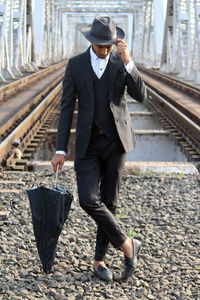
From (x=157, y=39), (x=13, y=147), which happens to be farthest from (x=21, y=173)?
(x=157, y=39)

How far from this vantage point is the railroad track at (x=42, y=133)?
6176 millimetres

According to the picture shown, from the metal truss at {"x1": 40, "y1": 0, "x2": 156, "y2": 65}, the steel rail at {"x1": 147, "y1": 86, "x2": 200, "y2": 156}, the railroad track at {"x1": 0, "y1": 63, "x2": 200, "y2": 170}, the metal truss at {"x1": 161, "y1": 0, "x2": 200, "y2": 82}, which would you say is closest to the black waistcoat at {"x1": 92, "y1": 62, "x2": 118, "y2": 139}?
the railroad track at {"x1": 0, "y1": 63, "x2": 200, "y2": 170}

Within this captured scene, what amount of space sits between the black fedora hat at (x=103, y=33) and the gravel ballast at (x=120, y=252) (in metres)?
1.59

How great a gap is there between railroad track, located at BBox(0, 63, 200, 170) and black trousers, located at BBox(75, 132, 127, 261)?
3026 millimetres

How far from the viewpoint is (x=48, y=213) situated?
282cm

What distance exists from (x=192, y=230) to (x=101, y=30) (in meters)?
2.00

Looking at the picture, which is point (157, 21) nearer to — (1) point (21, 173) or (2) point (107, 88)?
(1) point (21, 173)

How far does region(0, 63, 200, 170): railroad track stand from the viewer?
20.3ft

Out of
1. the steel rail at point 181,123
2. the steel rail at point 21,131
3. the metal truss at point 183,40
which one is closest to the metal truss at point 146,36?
the metal truss at point 183,40

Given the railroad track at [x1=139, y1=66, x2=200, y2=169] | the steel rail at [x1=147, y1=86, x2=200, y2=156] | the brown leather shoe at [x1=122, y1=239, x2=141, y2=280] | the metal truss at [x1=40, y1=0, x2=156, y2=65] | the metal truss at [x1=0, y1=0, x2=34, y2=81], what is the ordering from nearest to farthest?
the brown leather shoe at [x1=122, y1=239, x2=141, y2=280]
the railroad track at [x1=139, y1=66, x2=200, y2=169]
the steel rail at [x1=147, y1=86, x2=200, y2=156]
the metal truss at [x1=0, y1=0, x2=34, y2=81]
the metal truss at [x1=40, y1=0, x2=156, y2=65]

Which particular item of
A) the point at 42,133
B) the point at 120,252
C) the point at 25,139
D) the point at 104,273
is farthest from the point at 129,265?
the point at 42,133

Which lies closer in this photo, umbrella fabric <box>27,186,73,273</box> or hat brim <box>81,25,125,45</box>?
hat brim <box>81,25,125,45</box>

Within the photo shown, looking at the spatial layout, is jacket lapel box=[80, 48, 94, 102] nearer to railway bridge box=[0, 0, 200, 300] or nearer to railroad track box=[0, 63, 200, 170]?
railway bridge box=[0, 0, 200, 300]

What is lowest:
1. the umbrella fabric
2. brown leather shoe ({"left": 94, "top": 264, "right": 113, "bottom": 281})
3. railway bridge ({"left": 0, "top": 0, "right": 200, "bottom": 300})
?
railway bridge ({"left": 0, "top": 0, "right": 200, "bottom": 300})
